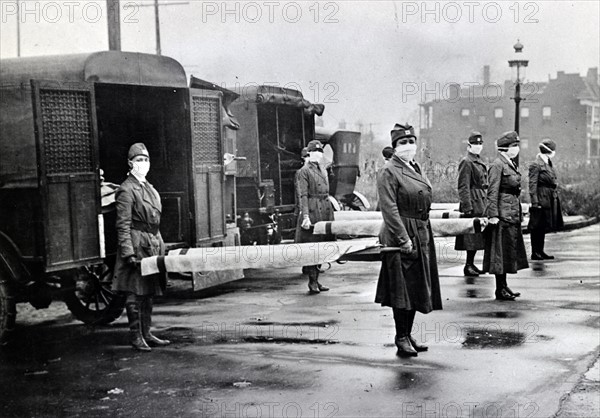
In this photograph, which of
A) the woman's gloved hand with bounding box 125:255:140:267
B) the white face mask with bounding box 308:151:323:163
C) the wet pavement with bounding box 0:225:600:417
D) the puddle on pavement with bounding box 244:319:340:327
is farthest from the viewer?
the white face mask with bounding box 308:151:323:163

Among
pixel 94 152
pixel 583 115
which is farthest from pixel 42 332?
pixel 583 115

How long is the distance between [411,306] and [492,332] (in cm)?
142

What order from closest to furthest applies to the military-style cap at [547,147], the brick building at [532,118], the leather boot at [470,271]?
the leather boot at [470,271], the military-style cap at [547,147], the brick building at [532,118]

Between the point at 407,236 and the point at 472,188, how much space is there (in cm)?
498

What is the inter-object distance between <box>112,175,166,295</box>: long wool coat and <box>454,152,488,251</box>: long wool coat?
17.3 feet

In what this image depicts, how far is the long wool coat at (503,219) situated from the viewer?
9344mm

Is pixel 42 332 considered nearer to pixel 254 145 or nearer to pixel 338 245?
pixel 338 245

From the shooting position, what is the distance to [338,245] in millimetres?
6836

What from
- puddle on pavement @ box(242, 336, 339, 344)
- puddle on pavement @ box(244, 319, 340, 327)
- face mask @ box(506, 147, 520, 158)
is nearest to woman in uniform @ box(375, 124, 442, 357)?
puddle on pavement @ box(242, 336, 339, 344)

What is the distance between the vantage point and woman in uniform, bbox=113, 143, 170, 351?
24.4 ft

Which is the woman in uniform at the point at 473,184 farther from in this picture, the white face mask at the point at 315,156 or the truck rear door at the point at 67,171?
the truck rear door at the point at 67,171

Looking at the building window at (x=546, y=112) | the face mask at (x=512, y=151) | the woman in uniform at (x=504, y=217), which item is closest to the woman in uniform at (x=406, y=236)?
the woman in uniform at (x=504, y=217)

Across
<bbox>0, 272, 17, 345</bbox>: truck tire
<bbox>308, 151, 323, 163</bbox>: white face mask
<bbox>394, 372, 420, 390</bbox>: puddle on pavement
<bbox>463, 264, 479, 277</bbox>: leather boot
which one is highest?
<bbox>308, 151, 323, 163</bbox>: white face mask

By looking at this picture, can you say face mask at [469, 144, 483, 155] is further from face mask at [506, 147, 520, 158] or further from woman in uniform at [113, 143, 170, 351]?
woman in uniform at [113, 143, 170, 351]
